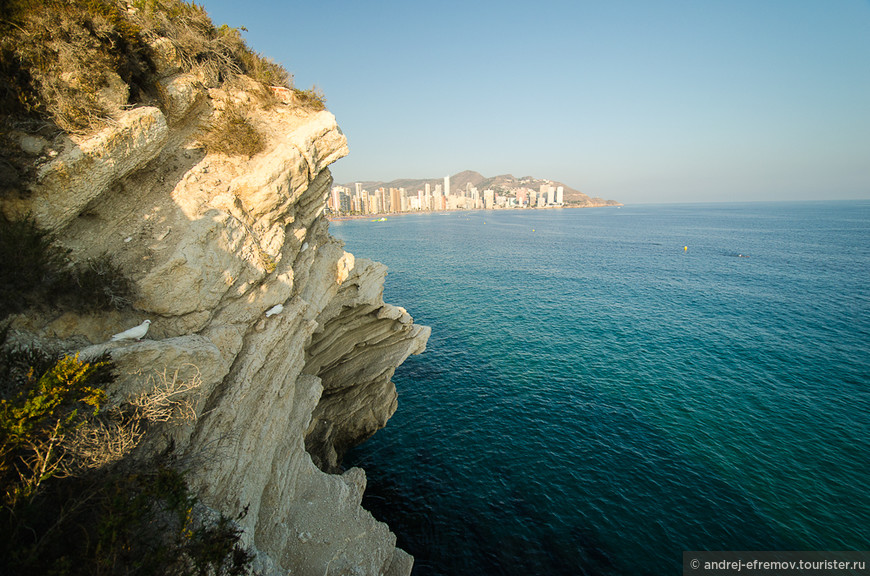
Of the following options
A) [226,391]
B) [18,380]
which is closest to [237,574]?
[226,391]

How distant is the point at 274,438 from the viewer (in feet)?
40.9

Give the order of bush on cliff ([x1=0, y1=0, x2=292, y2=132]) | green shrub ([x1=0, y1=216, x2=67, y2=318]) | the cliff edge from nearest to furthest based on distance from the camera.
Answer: green shrub ([x1=0, y1=216, x2=67, y2=318]) < the cliff edge < bush on cliff ([x1=0, y1=0, x2=292, y2=132])

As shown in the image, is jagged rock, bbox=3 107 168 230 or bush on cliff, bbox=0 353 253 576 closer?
bush on cliff, bbox=0 353 253 576

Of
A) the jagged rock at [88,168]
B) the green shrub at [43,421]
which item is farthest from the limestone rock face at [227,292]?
the green shrub at [43,421]

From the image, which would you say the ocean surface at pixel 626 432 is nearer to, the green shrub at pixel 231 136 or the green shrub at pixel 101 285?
the green shrub at pixel 101 285

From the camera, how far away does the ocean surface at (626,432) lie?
17266mm

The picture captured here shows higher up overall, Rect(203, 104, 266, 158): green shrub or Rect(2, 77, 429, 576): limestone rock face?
Rect(203, 104, 266, 158): green shrub

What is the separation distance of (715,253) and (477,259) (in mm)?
53179

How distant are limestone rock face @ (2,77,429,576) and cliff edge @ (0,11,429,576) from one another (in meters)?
0.04

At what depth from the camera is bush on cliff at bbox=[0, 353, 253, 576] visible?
5.76 m

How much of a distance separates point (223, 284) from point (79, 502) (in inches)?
268

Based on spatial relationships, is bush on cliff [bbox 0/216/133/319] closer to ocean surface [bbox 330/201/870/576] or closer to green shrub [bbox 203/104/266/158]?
green shrub [bbox 203/104/266/158]

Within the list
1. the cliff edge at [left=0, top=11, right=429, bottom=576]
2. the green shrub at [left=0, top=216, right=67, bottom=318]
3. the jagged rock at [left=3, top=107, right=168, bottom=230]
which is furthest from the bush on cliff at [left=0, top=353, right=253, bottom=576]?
the jagged rock at [left=3, top=107, right=168, bottom=230]

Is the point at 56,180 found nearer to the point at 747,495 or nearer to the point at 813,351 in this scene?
the point at 747,495
